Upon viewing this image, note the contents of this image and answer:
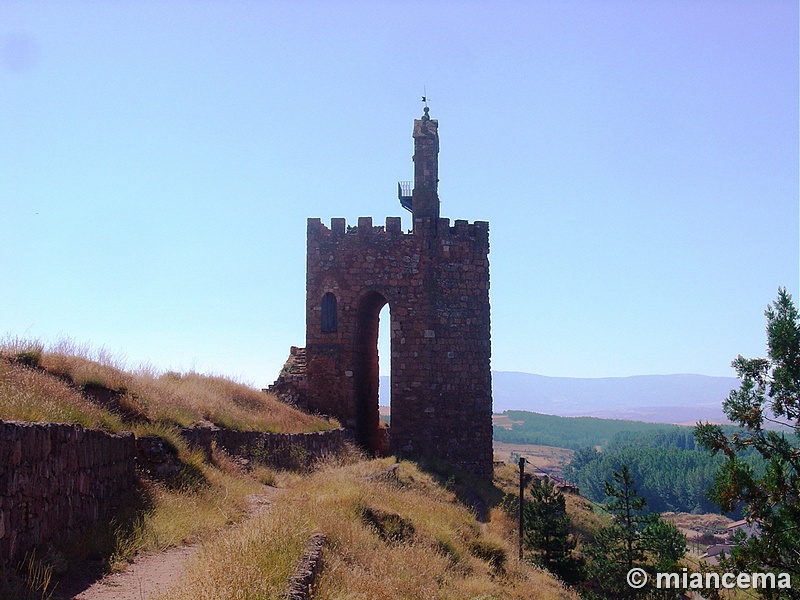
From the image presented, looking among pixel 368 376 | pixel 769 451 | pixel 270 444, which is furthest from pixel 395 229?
pixel 769 451

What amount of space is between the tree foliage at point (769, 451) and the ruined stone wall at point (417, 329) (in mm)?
8895

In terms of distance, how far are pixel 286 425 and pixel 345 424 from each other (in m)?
4.61

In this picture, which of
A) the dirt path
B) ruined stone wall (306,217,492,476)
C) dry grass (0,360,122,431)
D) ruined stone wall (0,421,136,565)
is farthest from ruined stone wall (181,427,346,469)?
the dirt path

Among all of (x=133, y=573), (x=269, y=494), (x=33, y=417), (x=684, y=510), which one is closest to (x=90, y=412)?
(x=33, y=417)

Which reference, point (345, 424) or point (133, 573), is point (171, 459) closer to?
point (133, 573)

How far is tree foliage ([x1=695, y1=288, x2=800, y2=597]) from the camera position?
14.0m

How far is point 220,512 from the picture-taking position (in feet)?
35.6

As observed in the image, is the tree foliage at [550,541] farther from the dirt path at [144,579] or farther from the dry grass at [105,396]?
the dirt path at [144,579]

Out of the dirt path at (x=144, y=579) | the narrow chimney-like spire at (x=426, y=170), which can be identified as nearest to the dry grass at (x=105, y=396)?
the dirt path at (x=144, y=579)

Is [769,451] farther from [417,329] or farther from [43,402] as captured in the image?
[43,402]

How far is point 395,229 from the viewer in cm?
2423

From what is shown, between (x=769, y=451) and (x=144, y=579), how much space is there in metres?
11.7

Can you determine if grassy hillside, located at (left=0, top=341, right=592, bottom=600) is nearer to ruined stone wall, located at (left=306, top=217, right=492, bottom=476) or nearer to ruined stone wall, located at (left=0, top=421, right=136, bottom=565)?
ruined stone wall, located at (left=0, top=421, right=136, bottom=565)

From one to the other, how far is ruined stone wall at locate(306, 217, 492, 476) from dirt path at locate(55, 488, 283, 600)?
14727 millimetres
